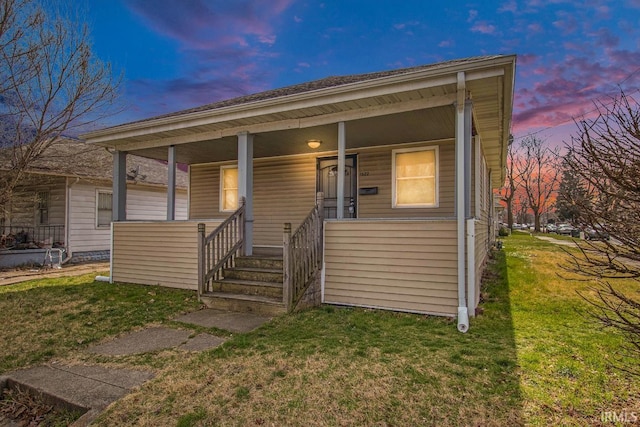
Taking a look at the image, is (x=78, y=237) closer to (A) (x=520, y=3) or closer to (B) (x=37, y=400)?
(B) (x=37, y=400)

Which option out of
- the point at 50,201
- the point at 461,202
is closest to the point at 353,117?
the point at 461,202

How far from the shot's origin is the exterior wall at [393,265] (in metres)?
5.07

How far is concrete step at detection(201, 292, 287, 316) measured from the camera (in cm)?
525

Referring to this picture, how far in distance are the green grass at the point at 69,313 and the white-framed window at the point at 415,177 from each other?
4.54 meters

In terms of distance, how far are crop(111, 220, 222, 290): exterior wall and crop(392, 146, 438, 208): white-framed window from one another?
377cm

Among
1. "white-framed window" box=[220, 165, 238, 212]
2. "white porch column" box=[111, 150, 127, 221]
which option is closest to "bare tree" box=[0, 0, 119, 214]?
"white porch column" box=[111, 150, 127, 221]

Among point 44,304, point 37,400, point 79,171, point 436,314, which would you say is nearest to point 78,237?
point 79,171

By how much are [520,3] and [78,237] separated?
48.1 feet

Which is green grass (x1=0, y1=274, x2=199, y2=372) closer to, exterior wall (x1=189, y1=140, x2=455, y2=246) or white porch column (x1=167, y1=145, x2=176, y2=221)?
white porch column (x1=167, y1=145, x2=176, y2=221)

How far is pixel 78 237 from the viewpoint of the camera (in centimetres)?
1176

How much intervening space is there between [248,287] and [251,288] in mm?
60

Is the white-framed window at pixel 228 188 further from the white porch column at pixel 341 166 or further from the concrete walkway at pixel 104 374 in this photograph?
the concrete walkway at pixel 104 374

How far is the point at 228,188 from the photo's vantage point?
9.73 meters

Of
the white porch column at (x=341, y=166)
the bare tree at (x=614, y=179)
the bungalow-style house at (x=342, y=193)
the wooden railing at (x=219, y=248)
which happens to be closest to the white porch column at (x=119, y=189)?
the bungalow-style house at (x=342, y=193)
